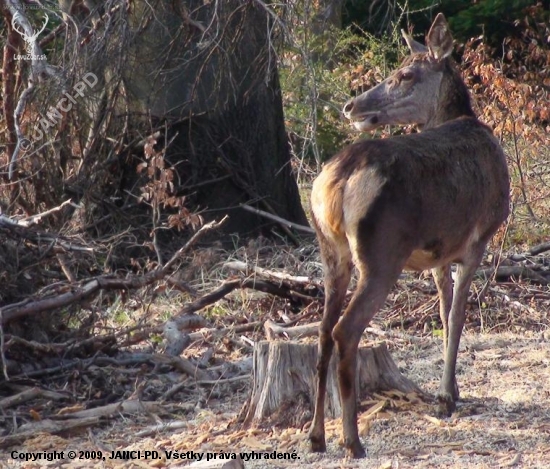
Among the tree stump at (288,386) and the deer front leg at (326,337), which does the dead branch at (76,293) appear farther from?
the deer front leg at (326,337)

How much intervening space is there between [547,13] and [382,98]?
418 inches

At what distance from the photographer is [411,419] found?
6.22 meters

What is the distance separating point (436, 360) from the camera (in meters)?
7.83

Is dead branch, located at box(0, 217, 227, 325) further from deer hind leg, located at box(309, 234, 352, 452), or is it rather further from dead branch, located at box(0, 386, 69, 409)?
deer hind leg, located at box(309, 234, 352, 452)

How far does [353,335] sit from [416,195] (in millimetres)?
906

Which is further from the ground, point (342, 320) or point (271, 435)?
point (342, 320)

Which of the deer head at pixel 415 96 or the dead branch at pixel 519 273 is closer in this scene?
the deer head at pixel 415 96

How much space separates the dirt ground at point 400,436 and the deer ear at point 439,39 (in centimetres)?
230

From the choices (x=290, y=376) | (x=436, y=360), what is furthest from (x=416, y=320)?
(x=290, y=376)

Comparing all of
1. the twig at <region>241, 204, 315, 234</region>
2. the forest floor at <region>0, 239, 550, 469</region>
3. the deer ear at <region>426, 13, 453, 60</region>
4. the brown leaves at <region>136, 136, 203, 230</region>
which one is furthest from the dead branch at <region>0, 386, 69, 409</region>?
the twig at <region>241, 204, 315, 234</region>

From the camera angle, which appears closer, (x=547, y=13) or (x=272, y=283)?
(x=272, y=283)

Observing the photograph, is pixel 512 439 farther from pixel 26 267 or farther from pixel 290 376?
pixel 26 267

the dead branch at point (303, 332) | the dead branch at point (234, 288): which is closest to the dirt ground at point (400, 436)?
the dead branch at point (303, 332)

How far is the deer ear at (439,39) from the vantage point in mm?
7402
